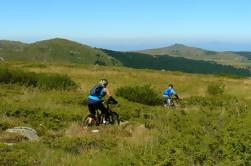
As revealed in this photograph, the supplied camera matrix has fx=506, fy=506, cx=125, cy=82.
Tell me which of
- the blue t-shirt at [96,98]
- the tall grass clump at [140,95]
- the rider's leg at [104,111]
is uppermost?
the blue t-shirt at [96,98]

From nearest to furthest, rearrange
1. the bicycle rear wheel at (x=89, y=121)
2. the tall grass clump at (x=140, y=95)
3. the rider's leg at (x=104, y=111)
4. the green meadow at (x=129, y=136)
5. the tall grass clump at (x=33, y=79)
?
the green meadow at (x=129, y=136), the bicycle rear wheel at (x=89, y=121), the rider's leg at (x=104, y=111), the tall grass clump at (x=140, y=95), the tall grass clump at (x=33, y=79)

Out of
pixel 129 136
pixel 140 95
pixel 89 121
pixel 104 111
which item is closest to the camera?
pixel 129 136

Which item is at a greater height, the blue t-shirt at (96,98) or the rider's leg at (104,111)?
the blue t-shirt at (96,98)

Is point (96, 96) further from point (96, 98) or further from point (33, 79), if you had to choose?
point (33, 79)

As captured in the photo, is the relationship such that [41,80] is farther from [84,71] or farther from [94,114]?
[84,71]

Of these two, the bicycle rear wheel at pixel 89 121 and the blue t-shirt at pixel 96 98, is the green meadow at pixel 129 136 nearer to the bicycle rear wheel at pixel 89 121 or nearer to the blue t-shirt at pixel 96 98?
the bicycle rear wheel at pixel 89 121

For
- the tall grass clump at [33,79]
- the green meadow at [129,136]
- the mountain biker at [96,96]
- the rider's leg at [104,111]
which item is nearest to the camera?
the green meadow at [129,136]

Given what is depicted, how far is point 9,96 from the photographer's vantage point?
81.7ft

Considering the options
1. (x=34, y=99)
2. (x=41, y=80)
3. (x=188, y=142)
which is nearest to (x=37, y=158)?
(x=188, y=142)

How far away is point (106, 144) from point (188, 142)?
405 cm

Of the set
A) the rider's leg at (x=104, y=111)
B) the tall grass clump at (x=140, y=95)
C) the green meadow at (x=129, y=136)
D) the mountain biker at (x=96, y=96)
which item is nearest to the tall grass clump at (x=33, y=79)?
the green meadow at (x=129, y=136)

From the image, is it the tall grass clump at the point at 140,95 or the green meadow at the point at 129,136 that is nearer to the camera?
the green meadow at the point at 129,136

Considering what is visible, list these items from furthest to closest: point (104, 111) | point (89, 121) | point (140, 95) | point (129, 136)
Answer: point (140, 95) < point (104, 111) < point (89, 121) < point (129, 136)

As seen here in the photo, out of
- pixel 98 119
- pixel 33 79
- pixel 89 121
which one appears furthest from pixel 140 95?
pixel 89 121
